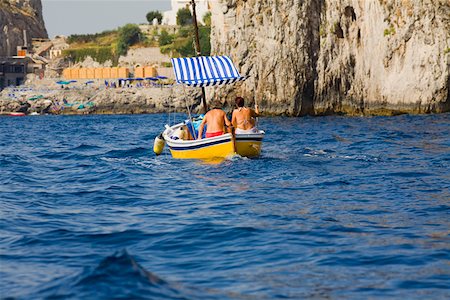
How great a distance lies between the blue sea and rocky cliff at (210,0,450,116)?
26493 millimetres

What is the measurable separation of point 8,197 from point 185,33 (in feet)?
356

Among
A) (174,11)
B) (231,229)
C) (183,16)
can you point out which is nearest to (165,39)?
(183,16)

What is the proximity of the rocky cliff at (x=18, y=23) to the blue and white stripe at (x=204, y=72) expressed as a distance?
10609cm

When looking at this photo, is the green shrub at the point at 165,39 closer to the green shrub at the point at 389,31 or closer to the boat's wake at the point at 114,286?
the green shrub at the point at 389,31

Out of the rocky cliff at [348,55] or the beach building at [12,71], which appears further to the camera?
the beach building at [12,71]

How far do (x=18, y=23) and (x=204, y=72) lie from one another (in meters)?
118

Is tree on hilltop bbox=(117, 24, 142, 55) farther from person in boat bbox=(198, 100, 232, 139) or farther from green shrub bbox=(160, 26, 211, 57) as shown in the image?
person in boat bbox=(198, 100, 232, 139)

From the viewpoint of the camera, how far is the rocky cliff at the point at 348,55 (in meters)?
47.5

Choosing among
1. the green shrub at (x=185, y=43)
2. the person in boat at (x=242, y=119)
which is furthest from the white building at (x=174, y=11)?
the person in boat at (x=242, y=119)

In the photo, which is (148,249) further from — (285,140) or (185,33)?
(185,33)

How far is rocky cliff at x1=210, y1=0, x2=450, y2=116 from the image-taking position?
47.5 meters

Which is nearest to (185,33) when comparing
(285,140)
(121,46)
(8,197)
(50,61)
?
(121,46)

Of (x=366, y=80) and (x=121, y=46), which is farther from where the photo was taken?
(x=121, y=46)

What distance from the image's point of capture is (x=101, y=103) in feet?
294
